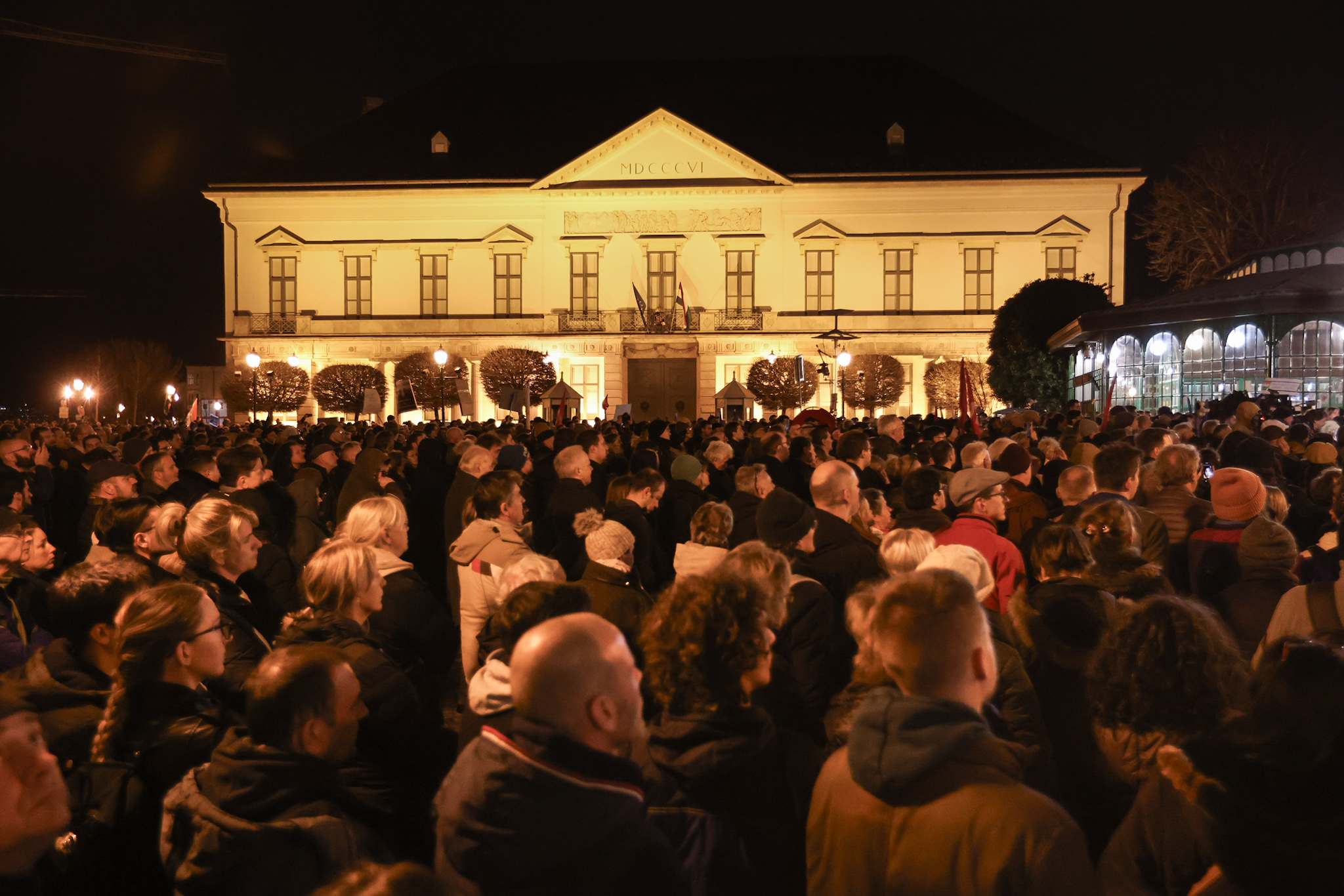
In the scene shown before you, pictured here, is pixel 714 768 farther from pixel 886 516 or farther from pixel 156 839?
pixel 886 516

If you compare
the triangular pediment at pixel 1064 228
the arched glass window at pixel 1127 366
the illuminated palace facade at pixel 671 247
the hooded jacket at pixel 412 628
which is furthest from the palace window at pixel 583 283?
the hooded jacket at pixel 412 628

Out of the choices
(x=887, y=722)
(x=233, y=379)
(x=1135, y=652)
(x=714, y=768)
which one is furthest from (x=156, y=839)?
(x=233, y=379)

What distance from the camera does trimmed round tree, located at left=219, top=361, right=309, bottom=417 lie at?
43062 mm

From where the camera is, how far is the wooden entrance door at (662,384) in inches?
1763

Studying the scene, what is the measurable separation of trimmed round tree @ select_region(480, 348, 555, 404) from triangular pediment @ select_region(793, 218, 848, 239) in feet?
36.3

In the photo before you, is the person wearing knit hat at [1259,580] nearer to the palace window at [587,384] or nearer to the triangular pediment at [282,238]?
the palace window at [587,384]

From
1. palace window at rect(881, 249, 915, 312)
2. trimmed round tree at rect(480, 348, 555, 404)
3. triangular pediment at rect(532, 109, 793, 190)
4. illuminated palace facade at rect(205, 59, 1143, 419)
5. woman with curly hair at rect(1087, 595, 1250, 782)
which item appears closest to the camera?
woman with curly hair at rect(1087, 595, 1250, 782)

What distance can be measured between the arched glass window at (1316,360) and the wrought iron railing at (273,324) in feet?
125

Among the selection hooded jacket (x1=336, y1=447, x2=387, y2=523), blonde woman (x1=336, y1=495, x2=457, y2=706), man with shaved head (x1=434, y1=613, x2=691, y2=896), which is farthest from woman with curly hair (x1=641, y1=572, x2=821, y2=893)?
hooded jacket (x1=336, y1=447, x2=387, y2=523)

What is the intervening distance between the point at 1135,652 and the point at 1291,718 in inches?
31.5

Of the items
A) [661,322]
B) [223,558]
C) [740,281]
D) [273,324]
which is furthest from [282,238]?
[223,558]

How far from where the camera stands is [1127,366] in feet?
68.8

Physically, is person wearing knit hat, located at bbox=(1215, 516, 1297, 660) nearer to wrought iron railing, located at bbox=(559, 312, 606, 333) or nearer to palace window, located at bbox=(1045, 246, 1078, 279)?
wrought iron railing, located at bbox=(559, 312, 606, 333)

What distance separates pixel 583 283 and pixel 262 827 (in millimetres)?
43575
